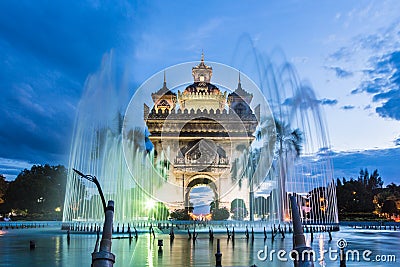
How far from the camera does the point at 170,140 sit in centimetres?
6531

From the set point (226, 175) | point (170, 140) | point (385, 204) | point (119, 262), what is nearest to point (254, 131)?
point (226, 175)

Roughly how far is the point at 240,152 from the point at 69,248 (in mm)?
44424

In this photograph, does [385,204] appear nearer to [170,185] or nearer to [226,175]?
[226,175]

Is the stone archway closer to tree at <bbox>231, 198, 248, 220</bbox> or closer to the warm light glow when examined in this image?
tree at <bbox>231, 198, 248, 220</bbox>

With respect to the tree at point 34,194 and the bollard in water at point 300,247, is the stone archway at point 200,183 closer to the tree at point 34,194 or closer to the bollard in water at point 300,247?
the tree at point 34,194

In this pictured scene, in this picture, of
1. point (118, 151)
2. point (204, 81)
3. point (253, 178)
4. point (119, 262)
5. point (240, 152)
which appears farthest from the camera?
point (204, 81)

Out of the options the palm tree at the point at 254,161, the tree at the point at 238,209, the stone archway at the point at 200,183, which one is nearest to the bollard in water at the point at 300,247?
the palm tree at the point at 254,161

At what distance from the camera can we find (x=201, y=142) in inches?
2539

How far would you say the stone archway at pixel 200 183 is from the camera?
61.8 m

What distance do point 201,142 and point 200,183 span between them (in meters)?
6.13

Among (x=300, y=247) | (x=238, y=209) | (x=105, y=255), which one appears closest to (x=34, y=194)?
(x=238, y=209)

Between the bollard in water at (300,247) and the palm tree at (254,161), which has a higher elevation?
the palm tree at (254,161)

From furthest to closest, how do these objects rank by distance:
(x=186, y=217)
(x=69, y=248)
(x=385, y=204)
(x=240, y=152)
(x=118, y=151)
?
(x=385, y=204) → (x=240, y=152) → (x=186, y=217) → (x=118, y=151) → (x=69, y=248)

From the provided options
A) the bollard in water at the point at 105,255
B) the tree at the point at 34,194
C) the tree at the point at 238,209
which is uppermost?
the tree at the point at 34,194
